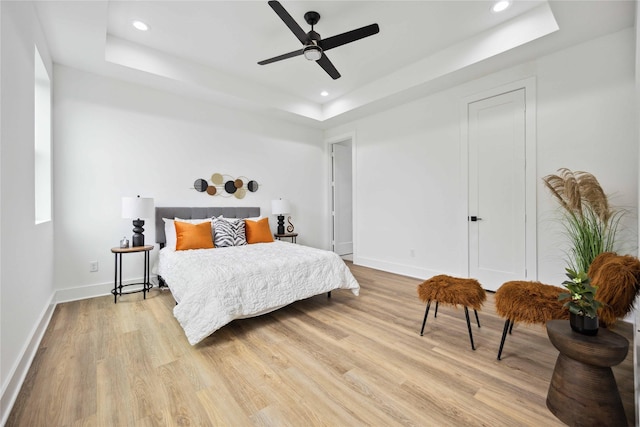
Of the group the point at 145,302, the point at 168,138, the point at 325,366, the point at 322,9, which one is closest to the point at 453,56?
the point at 322,9

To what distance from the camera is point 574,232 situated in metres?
2.74

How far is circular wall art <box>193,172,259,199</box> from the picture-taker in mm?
4102

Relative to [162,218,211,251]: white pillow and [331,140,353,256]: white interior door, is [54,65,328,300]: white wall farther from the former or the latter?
[331,140,353,256]: white interior door

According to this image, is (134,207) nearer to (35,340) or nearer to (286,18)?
(35,340)

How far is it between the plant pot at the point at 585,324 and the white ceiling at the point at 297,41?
2.47m

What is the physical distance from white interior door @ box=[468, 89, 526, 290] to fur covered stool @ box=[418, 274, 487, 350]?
142 centimetres

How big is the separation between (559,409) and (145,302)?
3.59 meters

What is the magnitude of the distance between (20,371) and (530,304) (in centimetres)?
318

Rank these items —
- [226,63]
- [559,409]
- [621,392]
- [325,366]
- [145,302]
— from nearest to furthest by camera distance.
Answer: [559,409], [621,392], [325,366], [145,302], [226,63]

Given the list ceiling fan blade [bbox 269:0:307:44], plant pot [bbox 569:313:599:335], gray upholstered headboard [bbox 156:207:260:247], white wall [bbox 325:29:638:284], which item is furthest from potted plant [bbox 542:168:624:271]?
gray upholstered headboard [bbox 156:207:260:247]

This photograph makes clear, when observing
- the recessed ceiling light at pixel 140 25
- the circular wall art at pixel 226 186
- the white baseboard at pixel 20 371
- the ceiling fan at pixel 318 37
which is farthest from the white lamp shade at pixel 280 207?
the white baseboard at pixel 20 371

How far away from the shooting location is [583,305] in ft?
4.47

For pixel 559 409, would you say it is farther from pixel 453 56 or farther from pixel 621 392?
pixel 453 56

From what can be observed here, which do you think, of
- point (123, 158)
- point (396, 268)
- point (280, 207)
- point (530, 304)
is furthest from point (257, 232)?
point (530, 304)
